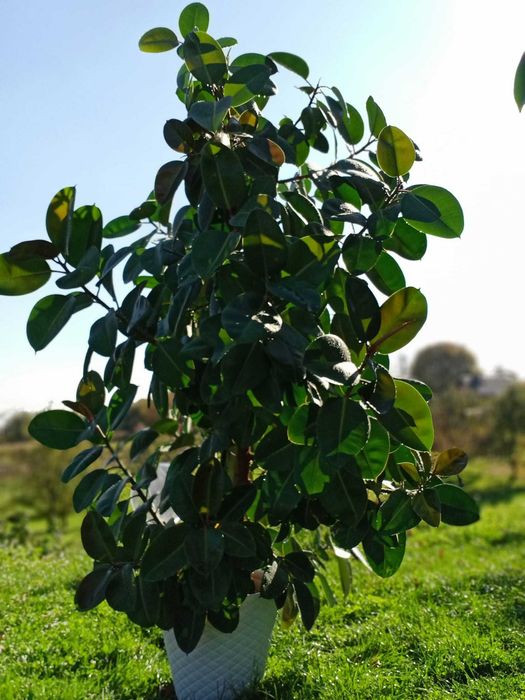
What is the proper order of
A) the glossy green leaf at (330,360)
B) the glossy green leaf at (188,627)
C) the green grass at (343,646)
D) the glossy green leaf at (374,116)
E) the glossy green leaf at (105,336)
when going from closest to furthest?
1. the glossy green leaf at (330,360)
2. the glossy green leaf at (105,336)
3. the glossy green leaf at (188,627)
4. the glossy green leaf at (374,116)
5. the green grass at (343,646)

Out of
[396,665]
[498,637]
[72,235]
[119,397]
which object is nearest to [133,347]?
[119,397]

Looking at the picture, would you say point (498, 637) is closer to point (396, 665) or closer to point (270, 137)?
point (396, 665)

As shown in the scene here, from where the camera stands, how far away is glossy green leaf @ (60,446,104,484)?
2.04m

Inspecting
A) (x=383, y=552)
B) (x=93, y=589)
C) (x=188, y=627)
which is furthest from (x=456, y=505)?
(x=93, y=589)

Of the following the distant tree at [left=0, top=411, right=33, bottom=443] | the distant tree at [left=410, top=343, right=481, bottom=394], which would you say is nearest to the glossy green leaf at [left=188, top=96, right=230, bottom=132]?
the distant tree at [left=0, top=411, right=33, bottom=443]

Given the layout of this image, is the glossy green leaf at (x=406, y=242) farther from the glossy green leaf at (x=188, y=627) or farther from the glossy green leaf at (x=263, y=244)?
the glossy green leaf at (x=188, y=627)

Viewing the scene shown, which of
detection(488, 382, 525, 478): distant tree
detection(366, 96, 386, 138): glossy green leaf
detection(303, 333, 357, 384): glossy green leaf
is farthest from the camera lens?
detection(488, 382, 525, 478): distant tree

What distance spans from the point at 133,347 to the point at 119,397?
210mm

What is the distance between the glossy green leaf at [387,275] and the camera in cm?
198

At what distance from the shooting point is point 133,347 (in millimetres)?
1960

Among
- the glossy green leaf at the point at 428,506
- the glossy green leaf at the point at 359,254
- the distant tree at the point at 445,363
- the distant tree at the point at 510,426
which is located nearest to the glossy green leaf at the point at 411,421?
the glossy green leaf at the point at 428,506

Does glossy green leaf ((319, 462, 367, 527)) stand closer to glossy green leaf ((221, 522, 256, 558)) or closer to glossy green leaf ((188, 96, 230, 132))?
glossy green leaf ((221, 522, 256, 558))

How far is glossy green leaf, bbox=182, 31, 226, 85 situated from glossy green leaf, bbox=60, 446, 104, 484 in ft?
3.64

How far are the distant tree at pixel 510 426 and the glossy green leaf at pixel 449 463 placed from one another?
13.3 m
